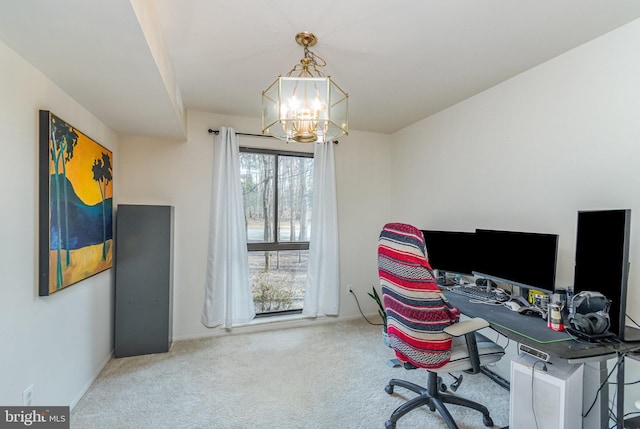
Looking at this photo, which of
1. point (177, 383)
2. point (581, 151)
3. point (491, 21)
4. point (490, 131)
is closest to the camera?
point (491, 21)

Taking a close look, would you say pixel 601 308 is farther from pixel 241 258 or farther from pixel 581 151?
pixel 241 258

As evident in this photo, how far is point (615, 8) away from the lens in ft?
5.20

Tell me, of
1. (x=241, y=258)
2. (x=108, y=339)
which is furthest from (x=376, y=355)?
(x=108, y=339)

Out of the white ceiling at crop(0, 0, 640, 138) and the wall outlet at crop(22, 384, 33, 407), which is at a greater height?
the white ceiling at crop(0, 0, 640, 138)

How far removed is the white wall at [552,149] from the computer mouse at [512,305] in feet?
1.31

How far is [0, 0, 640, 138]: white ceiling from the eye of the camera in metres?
1.35

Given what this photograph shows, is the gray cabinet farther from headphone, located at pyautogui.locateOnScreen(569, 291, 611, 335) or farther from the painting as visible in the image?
headphone, located at pyautogui.locateOnScreen(569, 291, 611, 335)

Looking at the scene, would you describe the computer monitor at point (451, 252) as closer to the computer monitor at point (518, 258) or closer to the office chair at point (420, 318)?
the computer monitor at point (518, 258)

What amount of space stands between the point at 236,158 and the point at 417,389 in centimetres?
272

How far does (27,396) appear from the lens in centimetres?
159

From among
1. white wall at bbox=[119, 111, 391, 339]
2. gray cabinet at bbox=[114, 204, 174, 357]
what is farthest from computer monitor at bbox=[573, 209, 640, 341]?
gray cabinet at bbox=[114, 204, 174, 357]

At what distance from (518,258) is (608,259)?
1.86 ft

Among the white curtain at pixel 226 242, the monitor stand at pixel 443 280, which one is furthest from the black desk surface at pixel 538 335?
the white curtain at pixel 226 242

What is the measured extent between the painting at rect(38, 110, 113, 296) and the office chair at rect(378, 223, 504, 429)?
77.0 inches
